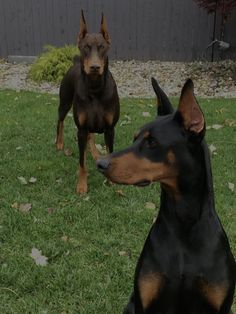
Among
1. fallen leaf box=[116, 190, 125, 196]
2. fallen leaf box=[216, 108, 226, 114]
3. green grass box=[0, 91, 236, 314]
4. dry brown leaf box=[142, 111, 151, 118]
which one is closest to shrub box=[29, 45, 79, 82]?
dry brown leaf box=[142, 111, 151, 118]

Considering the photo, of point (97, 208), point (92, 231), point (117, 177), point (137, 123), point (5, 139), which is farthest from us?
point (137, 123)

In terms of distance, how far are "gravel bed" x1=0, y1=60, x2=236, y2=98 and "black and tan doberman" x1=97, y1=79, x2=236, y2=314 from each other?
7.41m

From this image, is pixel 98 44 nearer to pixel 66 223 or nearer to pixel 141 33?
pixel 66 223

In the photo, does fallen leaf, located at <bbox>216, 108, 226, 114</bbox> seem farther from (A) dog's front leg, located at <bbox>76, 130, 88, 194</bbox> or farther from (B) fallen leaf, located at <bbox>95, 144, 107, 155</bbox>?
(A) dog's front leg, located at <bbox>76, 130, 88, 194</bbox>

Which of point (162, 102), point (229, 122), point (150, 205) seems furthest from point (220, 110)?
point (162, 102)

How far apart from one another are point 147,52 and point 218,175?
764cm

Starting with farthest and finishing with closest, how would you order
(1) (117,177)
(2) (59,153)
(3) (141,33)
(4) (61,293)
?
(3) (141,33) → (2) (59,153) → (4) (61,293) → (1) (117,177)

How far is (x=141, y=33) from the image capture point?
12.9 m

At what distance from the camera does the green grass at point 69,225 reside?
12.7 ft

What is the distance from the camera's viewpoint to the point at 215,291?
2779 mm

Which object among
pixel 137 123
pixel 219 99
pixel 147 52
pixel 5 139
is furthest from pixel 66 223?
pixel 147 52

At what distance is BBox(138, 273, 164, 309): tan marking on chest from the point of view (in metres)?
2.85

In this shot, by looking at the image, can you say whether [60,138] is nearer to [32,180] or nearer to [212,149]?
[32,180]

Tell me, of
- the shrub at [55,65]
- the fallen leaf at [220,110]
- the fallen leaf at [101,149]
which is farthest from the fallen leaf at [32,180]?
the shrub at [55,65]
